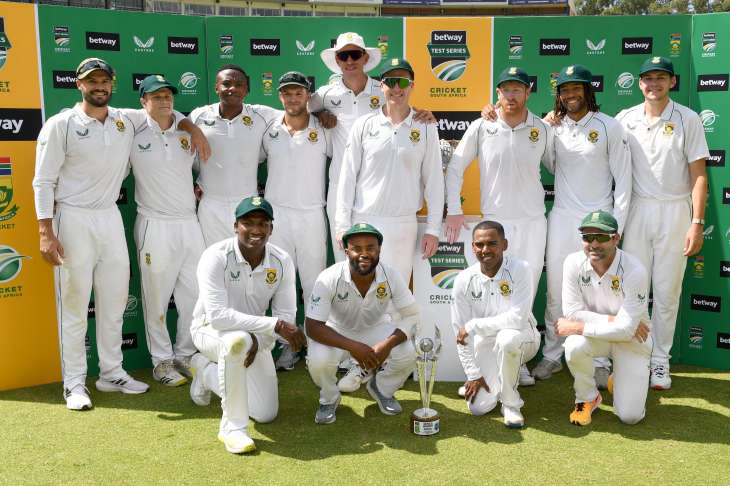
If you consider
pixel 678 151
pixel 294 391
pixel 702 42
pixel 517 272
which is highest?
pixel 702 42

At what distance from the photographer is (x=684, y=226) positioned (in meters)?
5.39

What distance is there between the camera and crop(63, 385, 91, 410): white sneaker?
15.9 feet

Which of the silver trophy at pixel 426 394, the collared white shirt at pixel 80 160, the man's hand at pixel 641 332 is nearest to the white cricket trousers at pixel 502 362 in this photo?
the silver trophy at pixel 426 394

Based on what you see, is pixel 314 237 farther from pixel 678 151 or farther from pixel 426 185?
pixel 678 151

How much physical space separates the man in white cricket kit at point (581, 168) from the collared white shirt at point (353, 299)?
145 cm

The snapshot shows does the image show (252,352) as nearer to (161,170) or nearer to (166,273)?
(166,273)

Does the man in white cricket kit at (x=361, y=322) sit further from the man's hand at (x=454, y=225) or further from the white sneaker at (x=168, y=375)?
the white sneaker at (x=168, y=375)

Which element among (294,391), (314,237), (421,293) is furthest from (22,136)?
(421,293)

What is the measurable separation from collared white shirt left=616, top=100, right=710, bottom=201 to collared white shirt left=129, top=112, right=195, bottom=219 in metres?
3.41

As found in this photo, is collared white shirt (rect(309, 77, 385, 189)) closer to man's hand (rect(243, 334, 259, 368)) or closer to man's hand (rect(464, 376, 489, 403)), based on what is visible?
man's hand (rect(243, 334, 259, 368))

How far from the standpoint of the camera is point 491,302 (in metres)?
4.65

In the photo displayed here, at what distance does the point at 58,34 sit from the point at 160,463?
3478 millimetres

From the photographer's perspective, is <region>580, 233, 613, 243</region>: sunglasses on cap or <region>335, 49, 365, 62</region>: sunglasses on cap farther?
<region>335, 49, 365, 62</region>: sunglasses on cap

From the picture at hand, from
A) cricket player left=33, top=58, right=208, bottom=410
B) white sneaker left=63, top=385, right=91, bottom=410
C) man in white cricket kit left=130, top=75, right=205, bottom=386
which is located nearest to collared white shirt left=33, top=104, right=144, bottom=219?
cricket player left=33, top=58, right=208, bottom=410
